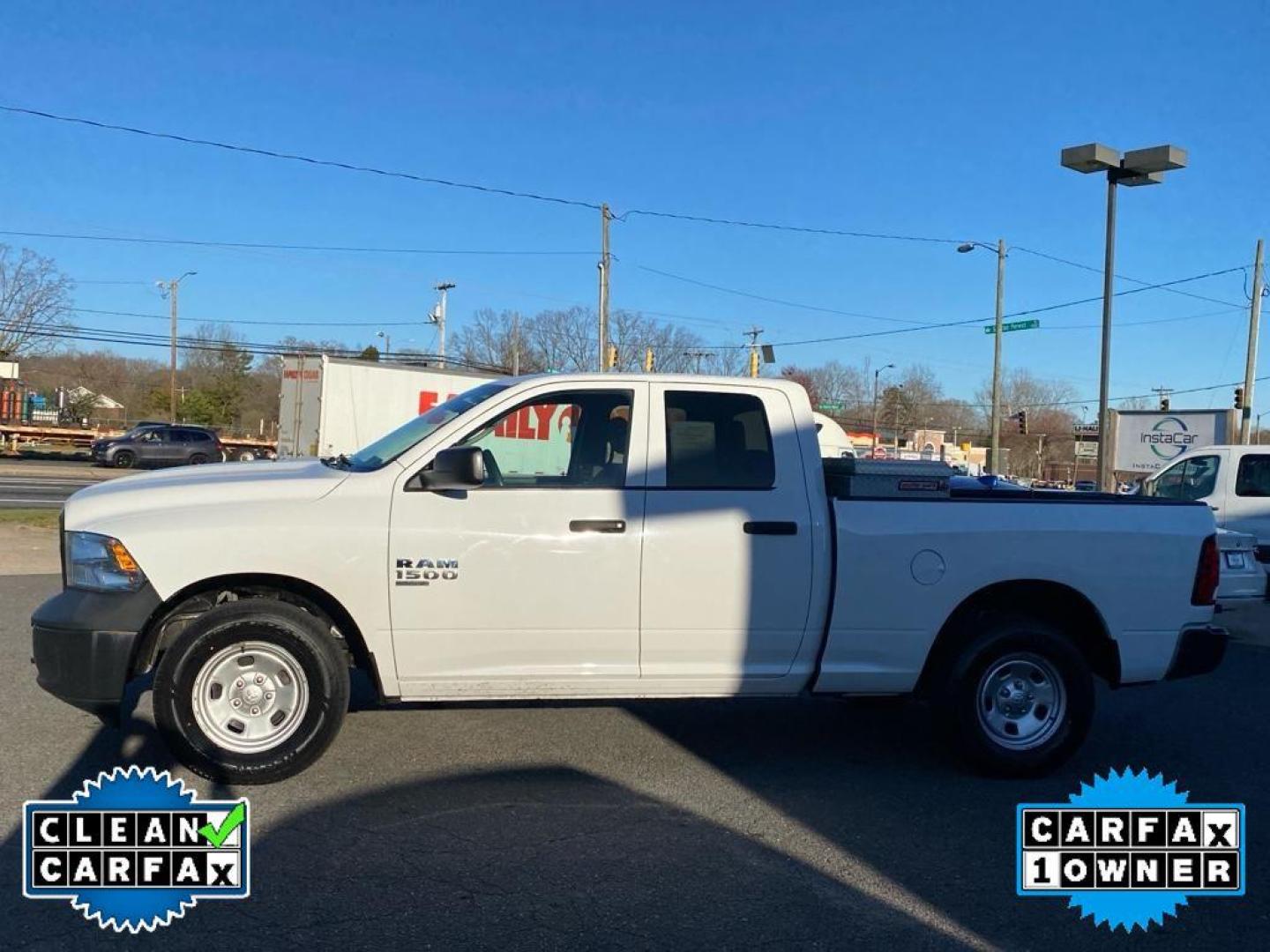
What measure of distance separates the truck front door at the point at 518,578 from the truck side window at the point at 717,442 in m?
0.20

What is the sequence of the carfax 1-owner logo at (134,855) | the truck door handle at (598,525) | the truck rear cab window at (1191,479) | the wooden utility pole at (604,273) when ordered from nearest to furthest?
the carfax 1-owner logo at (134,855), the truck door handle at (598,525), the truck rear cab window at (1191,479), the wooden utility pole at (604,273)

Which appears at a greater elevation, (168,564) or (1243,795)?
(168,564)

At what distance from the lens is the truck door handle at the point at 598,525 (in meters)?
5.06

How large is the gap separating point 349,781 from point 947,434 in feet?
294

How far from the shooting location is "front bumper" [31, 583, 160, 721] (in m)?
4.66

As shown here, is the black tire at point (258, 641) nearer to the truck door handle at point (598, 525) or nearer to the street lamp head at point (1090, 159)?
the truck door handle at point (598, 525)

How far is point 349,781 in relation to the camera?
5.02 metres

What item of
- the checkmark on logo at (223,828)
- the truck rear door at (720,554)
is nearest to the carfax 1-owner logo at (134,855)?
the checkmark on logo at (223,828)

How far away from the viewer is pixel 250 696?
16.1ft

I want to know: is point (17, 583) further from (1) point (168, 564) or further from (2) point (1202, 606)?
(2) point (1202, 606)

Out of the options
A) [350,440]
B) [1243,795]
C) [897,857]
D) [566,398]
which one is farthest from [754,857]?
[350,440]

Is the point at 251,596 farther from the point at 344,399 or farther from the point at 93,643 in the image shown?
the point at 344,399

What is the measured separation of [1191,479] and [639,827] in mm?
11845

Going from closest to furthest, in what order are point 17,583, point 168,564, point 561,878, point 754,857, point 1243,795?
point 561,878 < point 754,857 < point 168,564 < point 1243,795 < point 17,583
